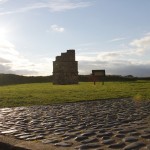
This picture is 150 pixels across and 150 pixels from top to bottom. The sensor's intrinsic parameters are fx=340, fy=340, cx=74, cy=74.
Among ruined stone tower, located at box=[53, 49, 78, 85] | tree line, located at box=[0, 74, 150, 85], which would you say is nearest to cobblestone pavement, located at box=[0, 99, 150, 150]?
Result: ruined stone tower, located at box=[53, 49, 78, 85]

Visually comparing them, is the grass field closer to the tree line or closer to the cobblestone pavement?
the cobblestone pavement

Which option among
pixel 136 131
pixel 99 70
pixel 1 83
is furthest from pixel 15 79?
pixel 136 131

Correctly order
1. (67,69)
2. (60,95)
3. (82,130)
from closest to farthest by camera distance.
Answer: (82,130) → (60,95) → (67,69)

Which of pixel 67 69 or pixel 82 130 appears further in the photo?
pixel 67 69

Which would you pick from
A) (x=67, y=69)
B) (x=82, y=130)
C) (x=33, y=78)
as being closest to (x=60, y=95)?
(x=82, y=130)

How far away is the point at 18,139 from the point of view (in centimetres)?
619

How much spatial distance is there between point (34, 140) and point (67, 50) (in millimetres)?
27059

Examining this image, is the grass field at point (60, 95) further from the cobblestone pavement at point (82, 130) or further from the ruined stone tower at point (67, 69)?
the ruined stone tower at point (67, 69)

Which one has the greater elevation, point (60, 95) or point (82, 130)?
point (60, 95)

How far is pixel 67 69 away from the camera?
32.6 meters

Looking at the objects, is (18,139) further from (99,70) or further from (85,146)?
(99,70)

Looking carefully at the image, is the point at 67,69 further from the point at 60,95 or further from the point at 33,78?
the point at 60,95

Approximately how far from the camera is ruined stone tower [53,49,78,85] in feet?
107

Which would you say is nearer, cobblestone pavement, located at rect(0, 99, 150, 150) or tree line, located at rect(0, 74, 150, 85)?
cobblestone pavement, located at rect(0, 99, 150, 150)
